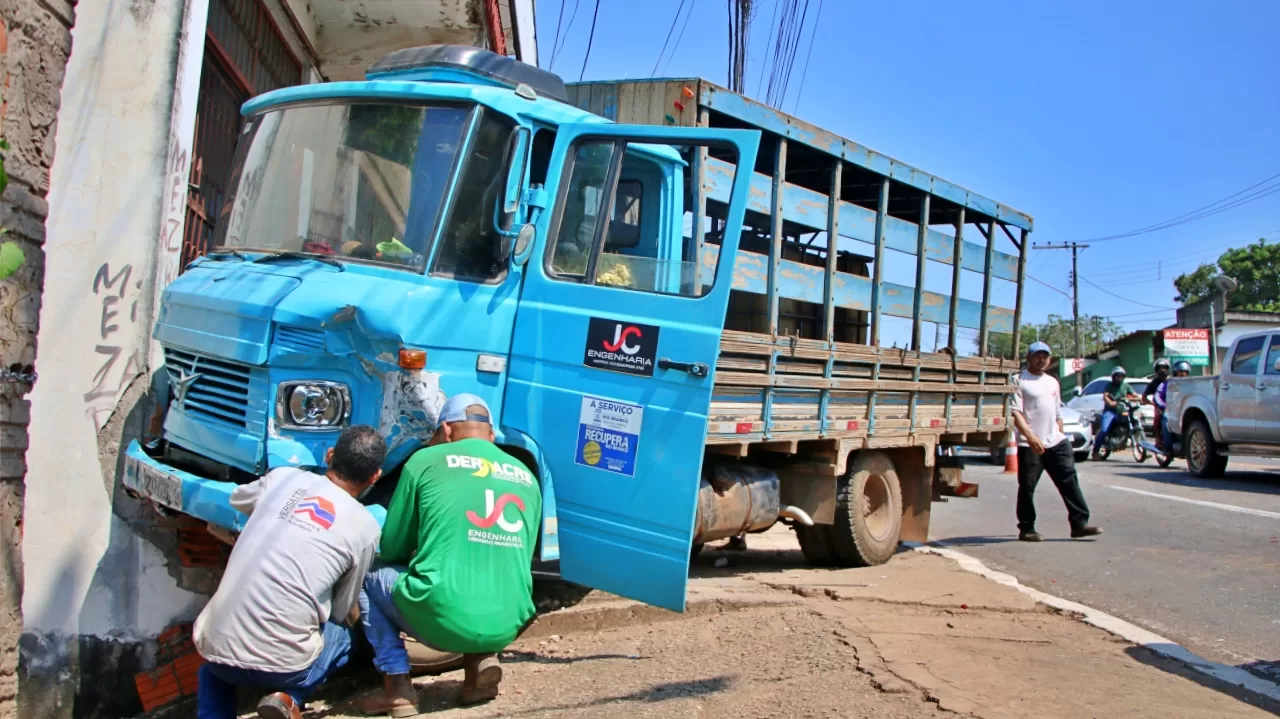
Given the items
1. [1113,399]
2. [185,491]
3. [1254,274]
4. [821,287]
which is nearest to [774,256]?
[821,287]

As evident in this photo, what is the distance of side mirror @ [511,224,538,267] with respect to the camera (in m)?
4.38

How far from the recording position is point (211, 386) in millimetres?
4215

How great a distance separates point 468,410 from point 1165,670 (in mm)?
3484

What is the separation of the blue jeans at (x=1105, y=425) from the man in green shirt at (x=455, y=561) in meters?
15.9

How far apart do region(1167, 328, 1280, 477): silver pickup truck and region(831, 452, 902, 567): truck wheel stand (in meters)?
7.06

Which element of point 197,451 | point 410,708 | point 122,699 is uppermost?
point 197,451

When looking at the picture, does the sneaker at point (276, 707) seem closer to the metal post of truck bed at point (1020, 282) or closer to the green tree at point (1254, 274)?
the metal post of truck bed at point (1020, 282)

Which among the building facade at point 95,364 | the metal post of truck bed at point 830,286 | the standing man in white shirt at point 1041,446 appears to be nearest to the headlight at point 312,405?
the building facade at point 95,364

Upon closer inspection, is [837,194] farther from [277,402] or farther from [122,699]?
[122,699]

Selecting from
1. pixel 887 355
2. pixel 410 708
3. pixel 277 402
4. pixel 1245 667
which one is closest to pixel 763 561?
pixel 887 355

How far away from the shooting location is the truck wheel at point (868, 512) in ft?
23.0

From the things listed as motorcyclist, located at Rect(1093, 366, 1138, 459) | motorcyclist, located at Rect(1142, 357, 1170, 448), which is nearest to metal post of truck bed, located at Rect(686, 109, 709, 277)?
motorcyclist, located at Rect(1142, 357, 1170, 448)

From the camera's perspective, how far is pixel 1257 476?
13.5 m

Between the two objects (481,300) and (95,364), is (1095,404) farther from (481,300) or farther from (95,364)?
(95,364)
